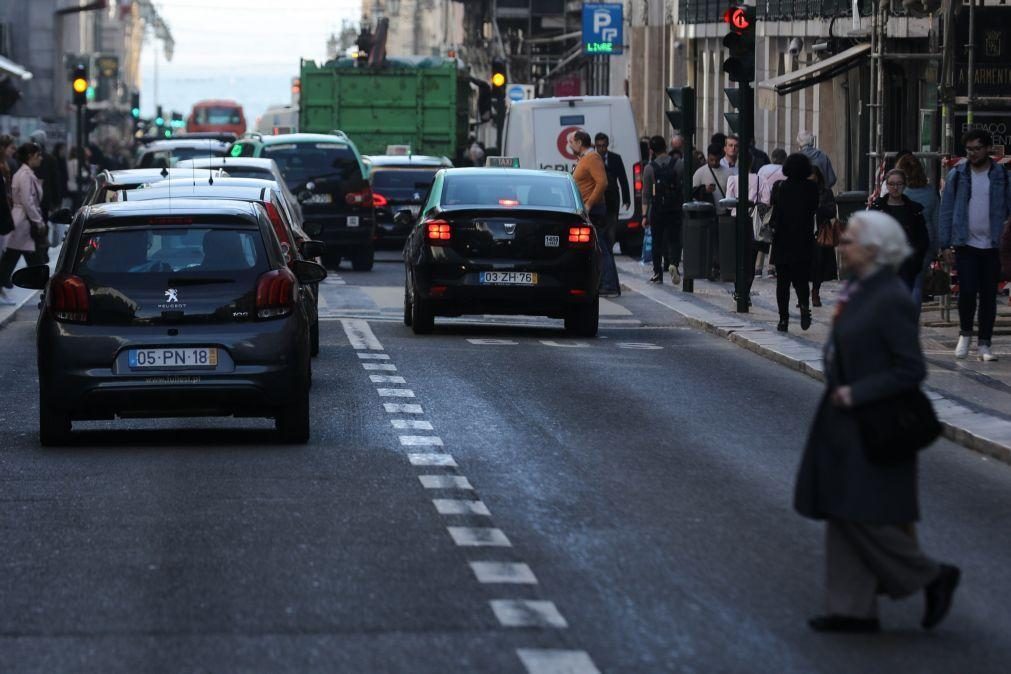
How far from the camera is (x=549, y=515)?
1116 centimetres

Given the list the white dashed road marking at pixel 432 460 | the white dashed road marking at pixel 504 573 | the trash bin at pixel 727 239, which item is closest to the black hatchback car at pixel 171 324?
the white dashed road marking at pixel 432 460

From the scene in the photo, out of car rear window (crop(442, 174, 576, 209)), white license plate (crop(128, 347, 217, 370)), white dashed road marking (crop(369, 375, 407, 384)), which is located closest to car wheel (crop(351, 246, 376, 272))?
car rear window (crop(442, 174, 576, 209))

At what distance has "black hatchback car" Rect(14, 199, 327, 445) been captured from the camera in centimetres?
1373

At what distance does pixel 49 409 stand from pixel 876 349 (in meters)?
6.79

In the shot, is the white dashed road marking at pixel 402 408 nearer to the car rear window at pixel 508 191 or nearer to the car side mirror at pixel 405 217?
the car rear window at pixel 508 191

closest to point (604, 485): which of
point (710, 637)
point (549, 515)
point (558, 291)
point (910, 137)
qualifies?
point (549, 515)

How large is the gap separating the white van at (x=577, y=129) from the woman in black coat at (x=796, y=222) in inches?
615

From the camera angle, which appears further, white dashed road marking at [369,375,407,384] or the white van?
the white van

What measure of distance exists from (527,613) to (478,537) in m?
1.79

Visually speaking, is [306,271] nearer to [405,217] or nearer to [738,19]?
[405,217]

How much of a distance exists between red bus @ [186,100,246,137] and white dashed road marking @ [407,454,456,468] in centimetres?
10414

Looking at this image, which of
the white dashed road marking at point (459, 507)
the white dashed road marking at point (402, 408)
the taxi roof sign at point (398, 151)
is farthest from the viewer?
the taxi roof sign at point (398, 151)

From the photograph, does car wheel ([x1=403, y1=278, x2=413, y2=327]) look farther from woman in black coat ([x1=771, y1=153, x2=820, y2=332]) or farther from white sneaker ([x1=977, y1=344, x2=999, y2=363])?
white sneaker ([x1=977, y1=344, x2=999, y2=363])

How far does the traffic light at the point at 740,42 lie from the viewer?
25.2 meters
